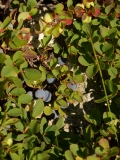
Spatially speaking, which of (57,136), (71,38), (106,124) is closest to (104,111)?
(106,124)

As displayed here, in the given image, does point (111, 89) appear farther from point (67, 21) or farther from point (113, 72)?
point (67, 21)

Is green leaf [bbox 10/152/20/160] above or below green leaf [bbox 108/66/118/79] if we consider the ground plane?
below

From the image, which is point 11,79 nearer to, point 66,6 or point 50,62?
point 50,62

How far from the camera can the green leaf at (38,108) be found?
152 centimetres

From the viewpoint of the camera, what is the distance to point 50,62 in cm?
164

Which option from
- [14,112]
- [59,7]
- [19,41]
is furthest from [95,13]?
[14,112]

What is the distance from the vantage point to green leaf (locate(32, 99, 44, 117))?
4.97ft

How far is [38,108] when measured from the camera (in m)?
1.52

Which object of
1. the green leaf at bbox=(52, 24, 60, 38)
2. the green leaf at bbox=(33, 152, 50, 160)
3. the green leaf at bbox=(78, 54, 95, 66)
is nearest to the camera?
the green leaf at bbox=(33, 152, 50, 160)

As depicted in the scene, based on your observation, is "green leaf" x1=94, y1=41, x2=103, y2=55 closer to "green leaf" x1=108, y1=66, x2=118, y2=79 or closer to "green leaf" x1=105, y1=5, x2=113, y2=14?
"green leaf" x1=108, y1=66, x2=118, y2=79

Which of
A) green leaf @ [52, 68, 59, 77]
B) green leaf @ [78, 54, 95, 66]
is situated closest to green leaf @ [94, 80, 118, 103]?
green leaf @ [78, 54, 95, 66]

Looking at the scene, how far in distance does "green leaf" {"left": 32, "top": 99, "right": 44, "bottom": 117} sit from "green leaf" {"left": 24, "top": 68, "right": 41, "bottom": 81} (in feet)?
0.30

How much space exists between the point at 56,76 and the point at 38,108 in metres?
Answer: 0.18

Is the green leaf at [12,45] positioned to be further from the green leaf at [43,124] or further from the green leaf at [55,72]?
the green leaf at [43,124]
